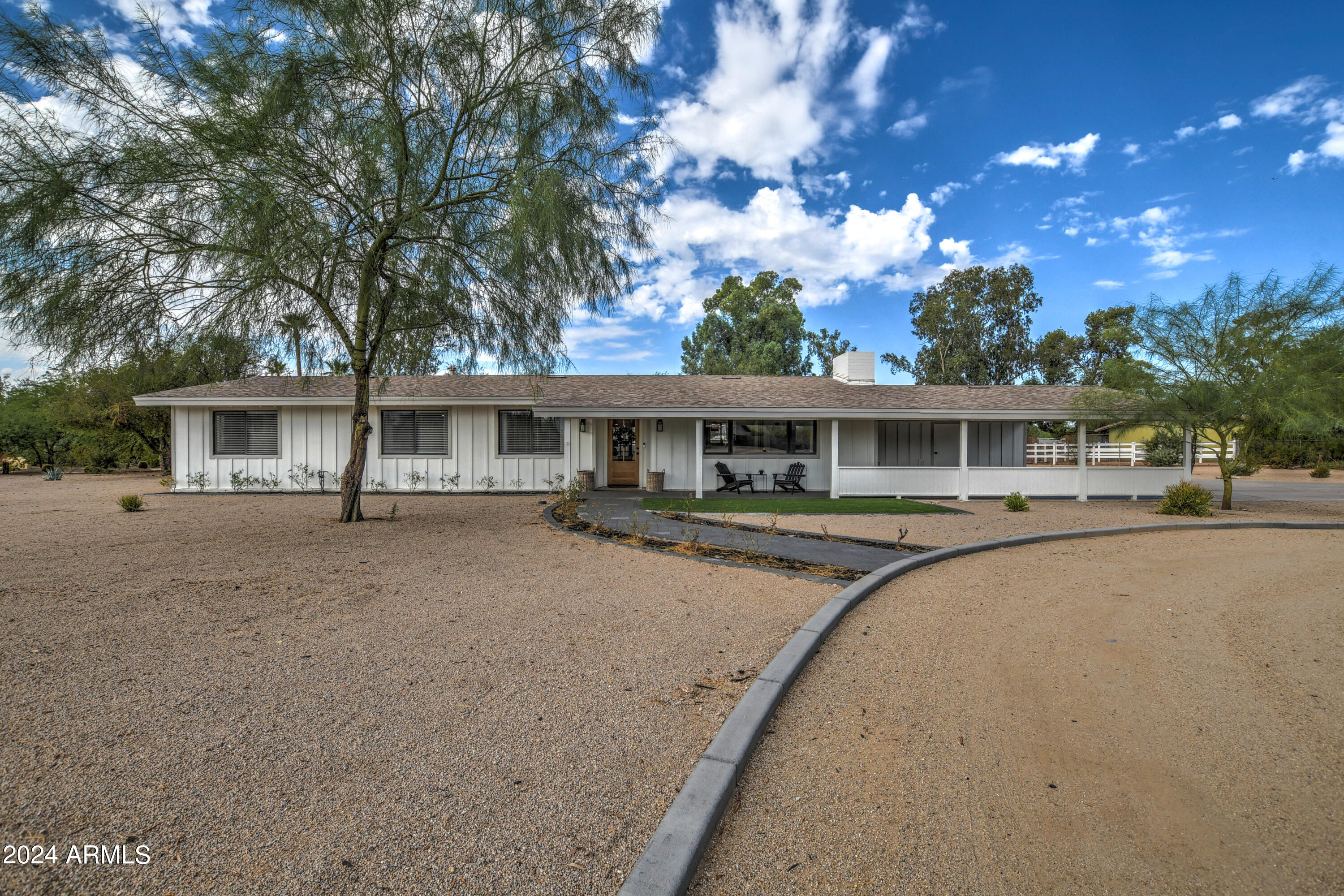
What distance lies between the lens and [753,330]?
35.9 metres

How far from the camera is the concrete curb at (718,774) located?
1813 mm

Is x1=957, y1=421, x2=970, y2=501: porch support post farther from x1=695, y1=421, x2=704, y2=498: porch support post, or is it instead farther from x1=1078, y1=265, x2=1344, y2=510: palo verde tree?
x1=695, y1=421, x2=704, y2=498: porch support post

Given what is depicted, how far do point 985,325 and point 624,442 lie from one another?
31.1 metres

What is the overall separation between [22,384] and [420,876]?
37481 mm

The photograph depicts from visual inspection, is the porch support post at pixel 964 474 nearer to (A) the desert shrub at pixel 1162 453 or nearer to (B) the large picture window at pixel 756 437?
(B) the large picture window at pixel 756 437

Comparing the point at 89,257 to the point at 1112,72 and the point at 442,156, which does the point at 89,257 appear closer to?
the point at 442,156

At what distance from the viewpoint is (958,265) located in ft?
123

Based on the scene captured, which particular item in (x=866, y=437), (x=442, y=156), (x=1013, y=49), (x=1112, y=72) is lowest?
(x=866, y=437)

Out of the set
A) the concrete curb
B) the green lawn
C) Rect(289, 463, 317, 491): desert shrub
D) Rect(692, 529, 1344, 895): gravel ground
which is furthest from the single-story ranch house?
the concrete curb

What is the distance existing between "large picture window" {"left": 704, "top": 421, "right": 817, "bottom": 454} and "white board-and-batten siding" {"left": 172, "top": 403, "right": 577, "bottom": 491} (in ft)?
12.3

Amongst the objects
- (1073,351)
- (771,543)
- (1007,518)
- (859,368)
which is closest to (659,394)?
(859,368)

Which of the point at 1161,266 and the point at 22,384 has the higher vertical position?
the point at 1161,266

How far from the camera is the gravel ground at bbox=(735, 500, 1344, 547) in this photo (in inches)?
360

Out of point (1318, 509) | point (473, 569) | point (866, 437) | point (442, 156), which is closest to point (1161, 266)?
point (1318, 509)
